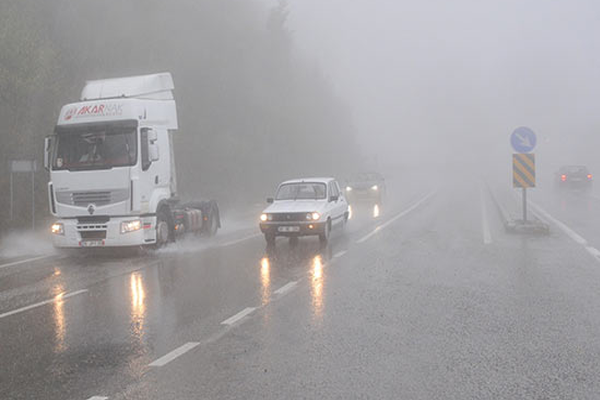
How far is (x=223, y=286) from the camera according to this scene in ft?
29.9

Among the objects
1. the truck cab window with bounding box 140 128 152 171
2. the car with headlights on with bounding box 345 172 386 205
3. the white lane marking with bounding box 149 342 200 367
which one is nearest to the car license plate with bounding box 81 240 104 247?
the truck cab window with bounding box 140 128 152 171

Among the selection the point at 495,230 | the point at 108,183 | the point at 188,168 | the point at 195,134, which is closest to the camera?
the point at 108,183

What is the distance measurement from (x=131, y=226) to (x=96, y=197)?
989 mm

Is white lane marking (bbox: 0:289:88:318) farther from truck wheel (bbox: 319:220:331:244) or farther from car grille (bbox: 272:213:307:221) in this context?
truck wheel (bbox: 319:220:331:244)

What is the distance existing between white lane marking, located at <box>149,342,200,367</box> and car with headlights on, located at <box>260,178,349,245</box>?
8.09m

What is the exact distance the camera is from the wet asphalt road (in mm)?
4777

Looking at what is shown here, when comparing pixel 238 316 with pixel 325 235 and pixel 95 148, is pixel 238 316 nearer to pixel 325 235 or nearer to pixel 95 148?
pixel 95 148

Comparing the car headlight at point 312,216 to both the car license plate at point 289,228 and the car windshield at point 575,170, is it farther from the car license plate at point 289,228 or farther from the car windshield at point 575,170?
the car windshield at point 575,170

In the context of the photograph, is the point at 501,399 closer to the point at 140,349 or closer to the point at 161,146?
the point at 140,349

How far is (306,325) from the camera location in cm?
664

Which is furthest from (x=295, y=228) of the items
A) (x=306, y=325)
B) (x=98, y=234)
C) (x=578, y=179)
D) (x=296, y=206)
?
(x=578, y=179)

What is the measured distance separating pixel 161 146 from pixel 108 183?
1917mm

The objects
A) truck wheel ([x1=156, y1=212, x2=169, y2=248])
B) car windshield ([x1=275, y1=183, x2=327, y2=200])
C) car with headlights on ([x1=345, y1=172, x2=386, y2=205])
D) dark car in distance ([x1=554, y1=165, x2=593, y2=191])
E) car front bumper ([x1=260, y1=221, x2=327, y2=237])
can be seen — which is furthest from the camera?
dark car in distance ([x1=554, y1=165, x2=593, y2=191])

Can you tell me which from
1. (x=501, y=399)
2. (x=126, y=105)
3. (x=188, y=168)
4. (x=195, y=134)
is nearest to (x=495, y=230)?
(x=126, y=105)
